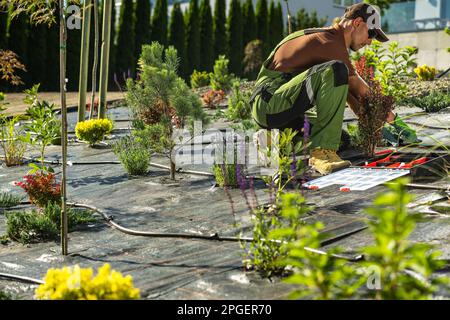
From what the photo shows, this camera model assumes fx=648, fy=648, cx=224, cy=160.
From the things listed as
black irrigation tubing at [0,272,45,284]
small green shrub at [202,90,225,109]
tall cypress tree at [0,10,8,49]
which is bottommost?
black irrigation tubing at [0,272,45,284]

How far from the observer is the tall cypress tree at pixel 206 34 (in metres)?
20.9

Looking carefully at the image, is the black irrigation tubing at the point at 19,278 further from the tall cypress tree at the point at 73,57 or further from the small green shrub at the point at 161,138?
the tall cypress tree at the point at 73,57

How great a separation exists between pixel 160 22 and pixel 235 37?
2864 millimetres

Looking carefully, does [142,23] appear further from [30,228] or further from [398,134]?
[30,228]

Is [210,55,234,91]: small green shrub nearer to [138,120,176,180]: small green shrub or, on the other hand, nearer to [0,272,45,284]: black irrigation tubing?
[138,120,176,180]: small green shrub

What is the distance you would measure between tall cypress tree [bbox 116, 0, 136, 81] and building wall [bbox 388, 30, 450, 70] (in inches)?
330

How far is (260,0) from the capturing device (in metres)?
22.4

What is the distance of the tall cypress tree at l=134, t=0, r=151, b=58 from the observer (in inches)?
767

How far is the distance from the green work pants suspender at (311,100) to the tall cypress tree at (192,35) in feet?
50.3

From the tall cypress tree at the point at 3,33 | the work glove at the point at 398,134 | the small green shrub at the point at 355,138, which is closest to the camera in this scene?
the small green shrub at the point at 355,138

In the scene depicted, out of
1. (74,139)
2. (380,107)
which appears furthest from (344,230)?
(74,139)

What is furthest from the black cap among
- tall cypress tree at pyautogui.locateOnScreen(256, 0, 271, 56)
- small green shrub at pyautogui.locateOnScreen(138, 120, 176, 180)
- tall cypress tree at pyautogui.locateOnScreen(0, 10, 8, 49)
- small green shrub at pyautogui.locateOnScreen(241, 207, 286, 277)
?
tall cypress tree at pyautogui.locateOnScreen(256, 0, 271, 56)

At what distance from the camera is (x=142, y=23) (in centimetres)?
1956

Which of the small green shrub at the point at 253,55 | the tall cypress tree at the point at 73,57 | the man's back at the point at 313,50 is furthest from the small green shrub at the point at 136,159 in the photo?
the small green shrub at the point at 253,55
